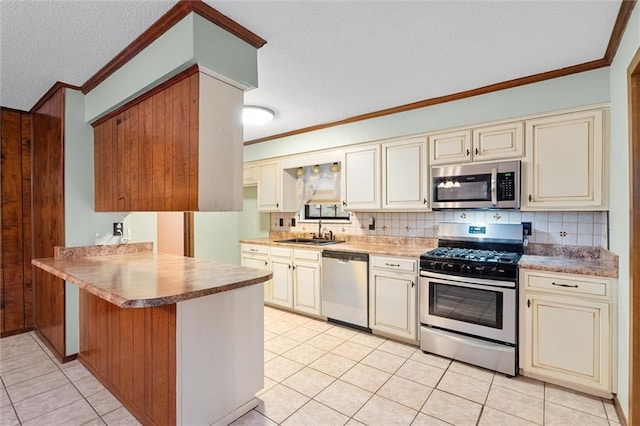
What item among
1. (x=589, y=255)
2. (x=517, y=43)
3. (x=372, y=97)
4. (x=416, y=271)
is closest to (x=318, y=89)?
(x=372, y=97)

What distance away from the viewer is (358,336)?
3283 millimetres

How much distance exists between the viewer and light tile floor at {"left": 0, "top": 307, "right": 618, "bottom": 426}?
198 centimetres

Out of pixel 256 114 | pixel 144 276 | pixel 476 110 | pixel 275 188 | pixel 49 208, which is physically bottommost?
pixel 144 276

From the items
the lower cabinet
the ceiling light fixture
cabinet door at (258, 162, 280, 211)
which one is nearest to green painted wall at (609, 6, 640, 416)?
the lower cabinet

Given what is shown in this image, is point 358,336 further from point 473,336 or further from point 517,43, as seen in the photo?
point 517,43

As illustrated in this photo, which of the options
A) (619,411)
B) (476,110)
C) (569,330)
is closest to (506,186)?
(476,110)

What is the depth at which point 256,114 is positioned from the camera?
3320 millimetres

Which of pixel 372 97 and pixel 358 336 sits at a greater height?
pixel 372 97

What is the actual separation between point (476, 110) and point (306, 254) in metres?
2.34

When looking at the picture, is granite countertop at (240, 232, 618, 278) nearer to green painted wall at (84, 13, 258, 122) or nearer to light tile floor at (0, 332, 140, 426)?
green painted wall at (84, 13, 258, 122)

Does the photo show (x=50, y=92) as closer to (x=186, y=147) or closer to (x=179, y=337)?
(x=186, y=147)

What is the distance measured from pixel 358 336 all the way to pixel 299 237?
180 centimetres

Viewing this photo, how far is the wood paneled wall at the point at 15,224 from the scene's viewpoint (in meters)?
3.33

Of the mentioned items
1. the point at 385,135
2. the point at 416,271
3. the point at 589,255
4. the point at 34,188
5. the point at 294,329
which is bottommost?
the point at 294,329
